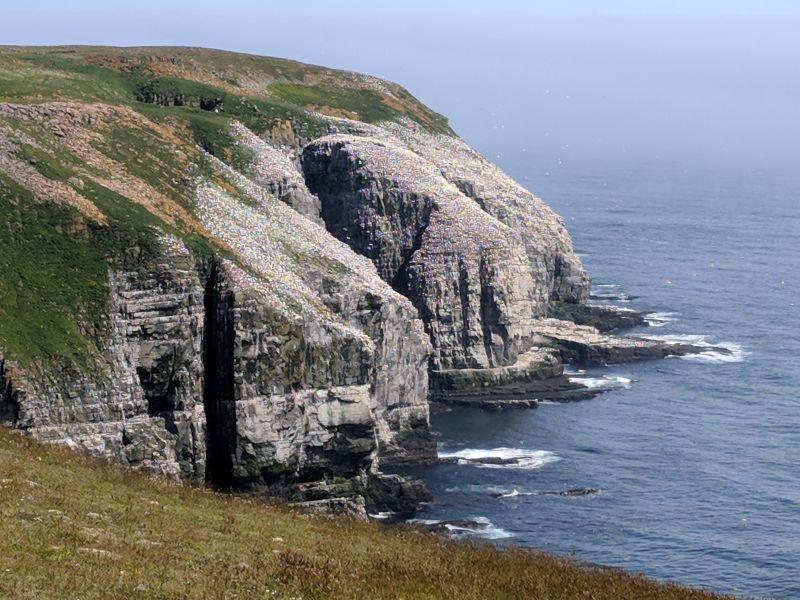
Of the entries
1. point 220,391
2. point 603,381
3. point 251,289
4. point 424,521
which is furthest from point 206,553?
point 603,381

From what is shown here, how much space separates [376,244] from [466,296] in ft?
28.3

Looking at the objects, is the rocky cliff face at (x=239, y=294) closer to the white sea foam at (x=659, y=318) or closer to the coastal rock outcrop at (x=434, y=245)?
the coastal rock outcrop at (x=434, y=245)

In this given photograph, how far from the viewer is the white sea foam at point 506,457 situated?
278 feet

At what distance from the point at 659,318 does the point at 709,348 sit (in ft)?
44.0

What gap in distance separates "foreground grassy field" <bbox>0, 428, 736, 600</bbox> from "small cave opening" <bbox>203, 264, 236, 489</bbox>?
791 inches

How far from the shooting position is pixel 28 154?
68812 millimetres

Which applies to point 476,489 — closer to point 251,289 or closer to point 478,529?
point 478,529

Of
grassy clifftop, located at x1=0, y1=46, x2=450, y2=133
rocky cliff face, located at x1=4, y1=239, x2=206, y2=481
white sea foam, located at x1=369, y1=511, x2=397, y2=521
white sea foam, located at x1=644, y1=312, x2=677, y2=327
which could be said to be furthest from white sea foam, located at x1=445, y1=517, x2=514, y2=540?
white sea foam, located at x1=644, y1=312, x2=677, y2=327

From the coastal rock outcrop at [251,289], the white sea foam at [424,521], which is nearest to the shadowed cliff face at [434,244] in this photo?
the coastal rock outcrop at [251,289]

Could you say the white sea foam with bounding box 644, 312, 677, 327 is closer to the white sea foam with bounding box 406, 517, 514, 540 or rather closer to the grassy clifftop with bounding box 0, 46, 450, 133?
the grassy clifftop with bounding box 0, 46, 450, 133

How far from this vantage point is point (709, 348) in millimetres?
118062

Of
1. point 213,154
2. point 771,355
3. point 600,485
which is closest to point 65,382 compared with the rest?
point 600,485

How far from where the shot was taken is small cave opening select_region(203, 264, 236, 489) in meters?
64.9

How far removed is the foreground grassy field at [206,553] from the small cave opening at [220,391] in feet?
65.9
